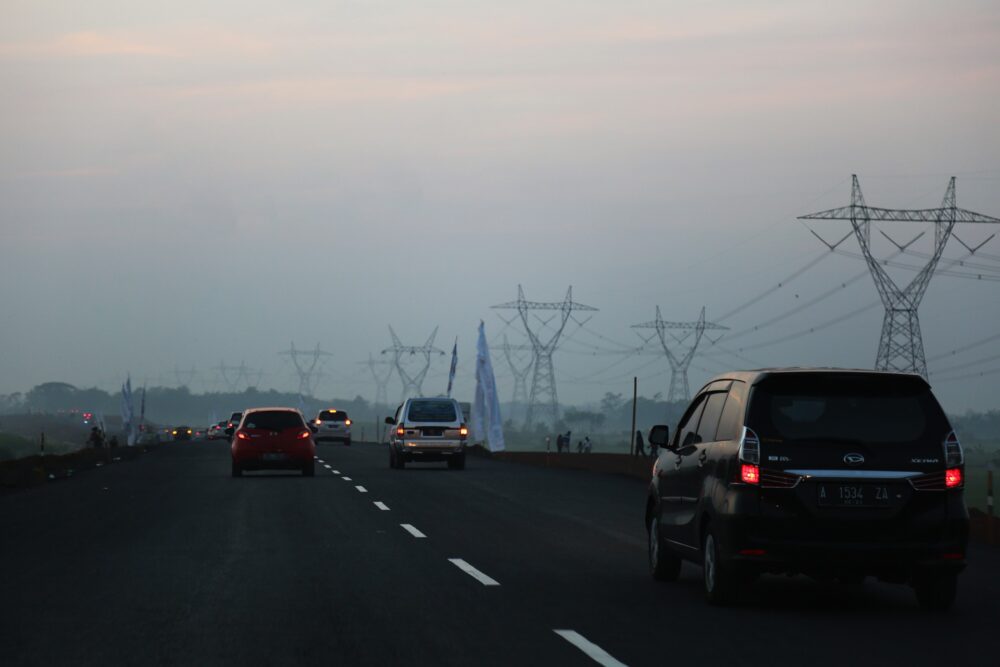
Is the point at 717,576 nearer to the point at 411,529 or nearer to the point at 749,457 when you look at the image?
the point at 749,457

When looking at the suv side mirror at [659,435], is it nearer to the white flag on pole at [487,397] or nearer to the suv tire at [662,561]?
the suv tire at [662,561]

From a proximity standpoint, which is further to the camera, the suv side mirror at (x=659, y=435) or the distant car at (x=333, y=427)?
the distant car at (x=333, y=427)

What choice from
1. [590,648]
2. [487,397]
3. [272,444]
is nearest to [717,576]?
[590,648]

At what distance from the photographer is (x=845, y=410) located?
441 inches

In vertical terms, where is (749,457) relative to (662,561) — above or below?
above

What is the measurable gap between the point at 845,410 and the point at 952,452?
845 millimetres

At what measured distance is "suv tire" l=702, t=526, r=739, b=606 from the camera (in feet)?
36.8

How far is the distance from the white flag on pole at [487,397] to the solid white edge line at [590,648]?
151ft

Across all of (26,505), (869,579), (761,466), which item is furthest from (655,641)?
(26,505)

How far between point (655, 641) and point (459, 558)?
576cm

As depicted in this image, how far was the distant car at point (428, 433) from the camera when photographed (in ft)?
131

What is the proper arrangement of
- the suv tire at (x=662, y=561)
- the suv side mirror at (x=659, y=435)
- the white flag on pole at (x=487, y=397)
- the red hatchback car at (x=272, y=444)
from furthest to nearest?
the white flag on pole at (x=487, y=397), the red hatchback car at (x=272, y=444), the suv tire at (x=662, y=561), the suv side mirror at (x=659, y=435)

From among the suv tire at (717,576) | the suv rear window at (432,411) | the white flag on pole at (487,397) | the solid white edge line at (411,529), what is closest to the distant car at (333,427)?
the white flag on pole at (487,397)

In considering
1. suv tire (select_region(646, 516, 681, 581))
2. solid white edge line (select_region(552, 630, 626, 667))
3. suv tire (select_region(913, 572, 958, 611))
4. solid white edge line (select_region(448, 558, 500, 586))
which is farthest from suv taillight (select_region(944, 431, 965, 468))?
solid white edge line (select_region(448, 558, 500, 586))
